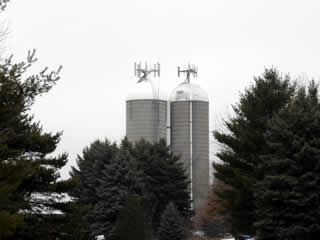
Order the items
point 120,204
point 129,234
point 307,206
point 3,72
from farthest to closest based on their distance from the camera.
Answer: point 120,204, point 129,234, point 307,206, point 3,72

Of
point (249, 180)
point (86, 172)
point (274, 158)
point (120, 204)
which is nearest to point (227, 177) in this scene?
point (249, 180)

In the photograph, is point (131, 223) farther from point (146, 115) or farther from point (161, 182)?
point (146, 115)

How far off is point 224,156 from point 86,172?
79.2 feet

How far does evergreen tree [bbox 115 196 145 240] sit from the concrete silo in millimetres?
31363

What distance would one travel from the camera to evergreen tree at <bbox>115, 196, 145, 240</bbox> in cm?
3912

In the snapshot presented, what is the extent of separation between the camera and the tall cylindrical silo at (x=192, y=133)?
73.2m

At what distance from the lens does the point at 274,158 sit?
73.0ft

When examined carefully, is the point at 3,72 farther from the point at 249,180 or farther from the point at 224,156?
the point at 224,156

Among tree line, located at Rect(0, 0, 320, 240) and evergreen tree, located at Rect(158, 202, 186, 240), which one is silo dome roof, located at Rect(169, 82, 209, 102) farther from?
tree line, located at Rect(0, 0, 320, 240)

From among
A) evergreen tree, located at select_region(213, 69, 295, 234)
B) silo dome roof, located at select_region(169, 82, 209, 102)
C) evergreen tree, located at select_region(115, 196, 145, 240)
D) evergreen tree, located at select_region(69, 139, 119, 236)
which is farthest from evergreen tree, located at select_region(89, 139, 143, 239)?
silo dome roof, located at select_region(169, 82, 209, 102)

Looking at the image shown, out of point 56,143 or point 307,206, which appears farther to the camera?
point 56,143

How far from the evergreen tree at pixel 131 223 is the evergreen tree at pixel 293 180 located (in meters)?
17.2

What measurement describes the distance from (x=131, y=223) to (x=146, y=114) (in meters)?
A: 33.4

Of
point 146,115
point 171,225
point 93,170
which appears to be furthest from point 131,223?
point 146,115
